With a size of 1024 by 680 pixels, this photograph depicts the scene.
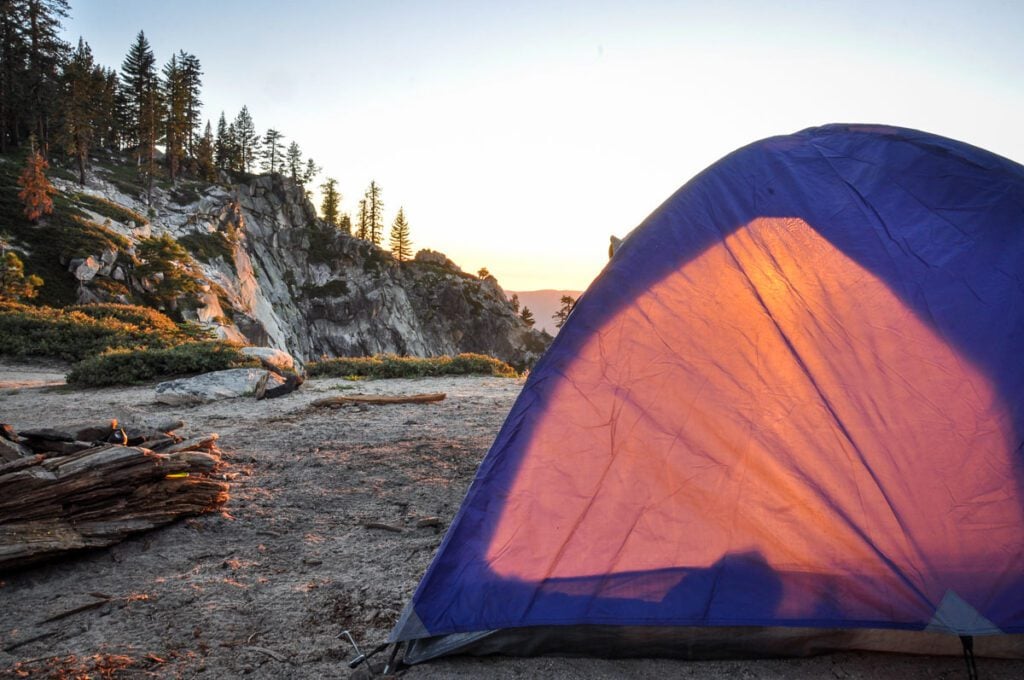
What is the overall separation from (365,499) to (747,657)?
11.4ft

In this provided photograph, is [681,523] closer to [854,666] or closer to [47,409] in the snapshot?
[854,666]

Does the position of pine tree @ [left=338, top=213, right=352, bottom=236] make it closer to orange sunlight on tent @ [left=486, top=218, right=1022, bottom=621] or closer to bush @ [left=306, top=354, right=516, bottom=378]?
bush @ [left=306, top=354, right=516, bottom=378]

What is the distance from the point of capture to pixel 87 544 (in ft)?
12.6

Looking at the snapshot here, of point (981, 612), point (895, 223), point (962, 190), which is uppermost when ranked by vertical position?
point (962, 190)

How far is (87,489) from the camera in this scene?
408 centimetres

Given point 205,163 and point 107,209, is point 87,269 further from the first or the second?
point 205,163

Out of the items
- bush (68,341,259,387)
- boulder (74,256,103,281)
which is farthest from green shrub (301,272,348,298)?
bush (68,341,259,387)

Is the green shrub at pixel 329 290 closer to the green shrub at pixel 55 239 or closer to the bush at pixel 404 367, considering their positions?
the green shrub at pixel 55 239

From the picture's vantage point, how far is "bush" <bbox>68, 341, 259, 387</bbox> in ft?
37.8

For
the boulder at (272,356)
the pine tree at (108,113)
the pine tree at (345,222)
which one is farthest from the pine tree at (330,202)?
the boulder at (272,356)

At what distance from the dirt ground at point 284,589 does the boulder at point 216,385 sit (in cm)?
361

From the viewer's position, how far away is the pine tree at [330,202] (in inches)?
3519

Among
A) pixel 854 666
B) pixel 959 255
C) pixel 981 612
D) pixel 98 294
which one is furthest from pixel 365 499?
pixel 98 294

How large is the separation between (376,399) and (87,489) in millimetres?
5920
